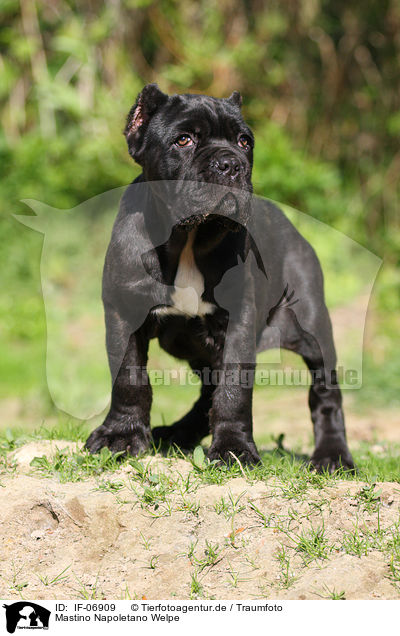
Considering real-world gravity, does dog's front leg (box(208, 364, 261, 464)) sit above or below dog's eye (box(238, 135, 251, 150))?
below

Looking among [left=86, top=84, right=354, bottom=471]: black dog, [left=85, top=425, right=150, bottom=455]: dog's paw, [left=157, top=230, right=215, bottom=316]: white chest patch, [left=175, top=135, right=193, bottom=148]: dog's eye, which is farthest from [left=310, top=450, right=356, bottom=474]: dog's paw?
[left=175, top=135, right=193, bottom=148]: dog's eye

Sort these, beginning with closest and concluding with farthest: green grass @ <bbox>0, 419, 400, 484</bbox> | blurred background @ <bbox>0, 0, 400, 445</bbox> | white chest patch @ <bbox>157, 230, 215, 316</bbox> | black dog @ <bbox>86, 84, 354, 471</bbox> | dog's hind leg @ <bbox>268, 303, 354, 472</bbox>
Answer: green grass @ <bbox>0, 419, 400, 484</bbox> < black dog @ <bbox>86, 84, 354, 471</bbox> < white chest patch @ <bbox>157, 230, 215, 316</bbox> < dog's hind leg @ <bbox>268, 303, 354, 472</bbox> < blurred background @ <bbox>0, 0, 400, 445</bbox>

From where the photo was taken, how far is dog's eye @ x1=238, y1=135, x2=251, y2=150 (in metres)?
3.83

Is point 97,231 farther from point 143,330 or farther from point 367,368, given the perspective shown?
point 367,368

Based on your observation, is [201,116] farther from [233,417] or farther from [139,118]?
[233,417]

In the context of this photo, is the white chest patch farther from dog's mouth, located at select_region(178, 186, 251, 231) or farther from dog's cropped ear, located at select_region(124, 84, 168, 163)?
dog's cropped ear, located at select_region(124, 84, 168, 163)

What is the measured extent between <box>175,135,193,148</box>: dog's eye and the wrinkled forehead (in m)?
0.03

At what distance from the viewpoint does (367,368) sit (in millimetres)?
8898

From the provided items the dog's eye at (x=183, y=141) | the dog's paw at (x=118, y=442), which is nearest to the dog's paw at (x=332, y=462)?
the dog's paw at (x=118, y=442)

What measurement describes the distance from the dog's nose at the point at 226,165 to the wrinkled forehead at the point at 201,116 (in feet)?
0.93

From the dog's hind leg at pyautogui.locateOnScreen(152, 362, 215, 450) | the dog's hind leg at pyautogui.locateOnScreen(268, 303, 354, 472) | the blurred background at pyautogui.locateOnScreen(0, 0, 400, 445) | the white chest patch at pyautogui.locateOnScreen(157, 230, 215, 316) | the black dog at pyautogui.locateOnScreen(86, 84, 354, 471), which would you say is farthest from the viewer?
the blurred background at pyautogui.locateOnScreen(0, 0, 400, 445)
